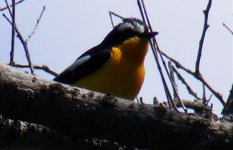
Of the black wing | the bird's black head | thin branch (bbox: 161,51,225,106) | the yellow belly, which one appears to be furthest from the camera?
the bird's black head

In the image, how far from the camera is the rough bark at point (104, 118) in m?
2.39

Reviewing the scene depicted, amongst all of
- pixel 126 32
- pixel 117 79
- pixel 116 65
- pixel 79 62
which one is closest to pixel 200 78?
pixel 117 79

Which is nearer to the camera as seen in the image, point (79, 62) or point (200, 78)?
point (200, 78)

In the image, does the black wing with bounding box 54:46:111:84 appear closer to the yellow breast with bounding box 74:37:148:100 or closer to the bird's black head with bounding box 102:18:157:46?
the yellow breast with bounding box 74:37:148:100

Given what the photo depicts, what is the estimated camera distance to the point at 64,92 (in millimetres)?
2486

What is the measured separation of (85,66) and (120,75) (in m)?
0.43

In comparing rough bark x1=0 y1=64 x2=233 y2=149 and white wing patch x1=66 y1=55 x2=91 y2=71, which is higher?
white wing patch x1=66 y1=55 x2=91 y2=71

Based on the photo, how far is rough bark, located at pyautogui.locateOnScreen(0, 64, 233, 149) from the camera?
7.86 ft

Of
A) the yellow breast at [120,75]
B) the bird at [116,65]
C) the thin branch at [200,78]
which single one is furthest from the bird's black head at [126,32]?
the thin branch at [200,78]

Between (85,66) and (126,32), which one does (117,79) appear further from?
(126,32)

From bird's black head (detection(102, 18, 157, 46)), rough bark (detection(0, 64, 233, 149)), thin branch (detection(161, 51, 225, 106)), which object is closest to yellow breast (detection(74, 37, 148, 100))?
bird's black head (detection(102, 18, 157, 46))

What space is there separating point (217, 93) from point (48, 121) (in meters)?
2.16

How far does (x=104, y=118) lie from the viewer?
2.44m

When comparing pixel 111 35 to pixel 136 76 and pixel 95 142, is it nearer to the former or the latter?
pixel 136 76
